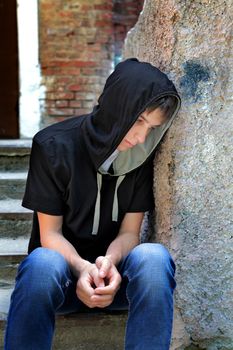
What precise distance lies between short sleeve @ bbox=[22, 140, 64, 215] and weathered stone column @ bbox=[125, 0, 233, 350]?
38 cm

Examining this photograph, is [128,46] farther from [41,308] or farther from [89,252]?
[41,308]

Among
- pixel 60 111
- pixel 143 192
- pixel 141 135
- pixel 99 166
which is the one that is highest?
pixel 141 135

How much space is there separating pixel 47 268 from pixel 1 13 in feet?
12.3

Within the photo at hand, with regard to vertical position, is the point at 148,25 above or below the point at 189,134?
above

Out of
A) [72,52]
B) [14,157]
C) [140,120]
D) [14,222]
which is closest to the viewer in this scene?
[140,120]

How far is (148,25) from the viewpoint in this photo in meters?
1.84

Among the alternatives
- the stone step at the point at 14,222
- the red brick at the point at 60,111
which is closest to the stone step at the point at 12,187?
the stone step at the point at 14,222

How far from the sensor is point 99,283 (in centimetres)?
144

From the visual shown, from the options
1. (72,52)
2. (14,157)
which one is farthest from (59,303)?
(72,52)

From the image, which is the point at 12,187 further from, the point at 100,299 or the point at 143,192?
the point at 100,299

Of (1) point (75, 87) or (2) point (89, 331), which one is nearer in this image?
(2) point (89, 331)

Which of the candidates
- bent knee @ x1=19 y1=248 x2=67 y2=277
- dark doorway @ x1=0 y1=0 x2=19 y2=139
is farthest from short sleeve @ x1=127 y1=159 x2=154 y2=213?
dark doorway @ x1=0 y1=0 x2=19 y2=139

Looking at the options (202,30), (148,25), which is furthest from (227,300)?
(148,25)

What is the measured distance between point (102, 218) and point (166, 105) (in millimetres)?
469
